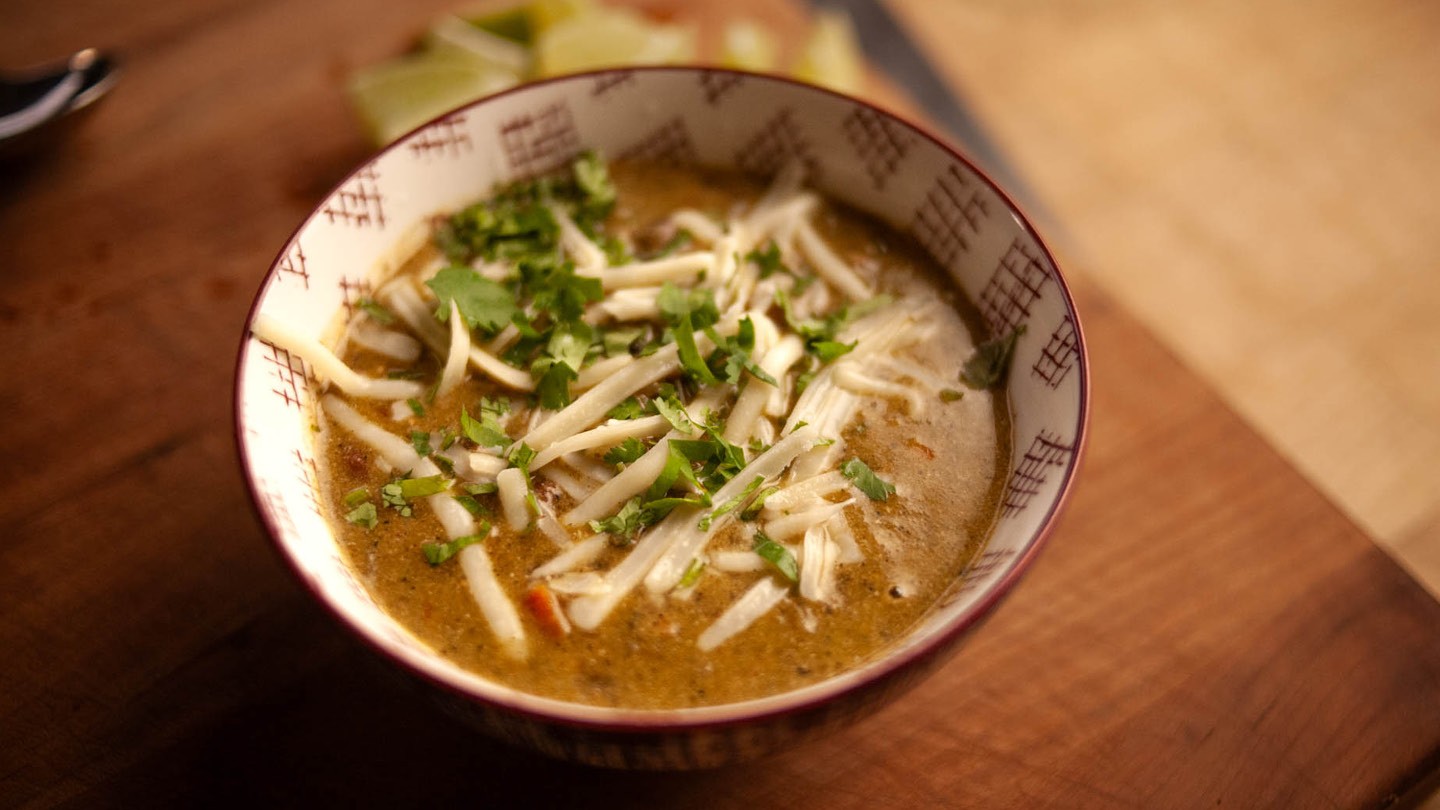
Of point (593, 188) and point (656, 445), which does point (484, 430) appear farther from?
point (593, 188)

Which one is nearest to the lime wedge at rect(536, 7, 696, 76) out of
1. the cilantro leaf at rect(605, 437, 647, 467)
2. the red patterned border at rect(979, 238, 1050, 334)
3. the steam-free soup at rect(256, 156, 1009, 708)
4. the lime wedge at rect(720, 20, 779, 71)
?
the lime wedge at rect(720, 20, 779, 71)

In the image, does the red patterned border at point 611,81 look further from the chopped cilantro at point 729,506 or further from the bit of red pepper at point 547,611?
the bit of red pepper at point 547,611

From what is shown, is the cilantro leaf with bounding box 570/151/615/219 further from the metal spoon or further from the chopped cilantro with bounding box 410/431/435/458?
the metal spoon

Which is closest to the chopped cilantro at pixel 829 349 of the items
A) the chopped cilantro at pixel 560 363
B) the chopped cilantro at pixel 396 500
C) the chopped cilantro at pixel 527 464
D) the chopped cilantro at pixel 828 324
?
the chopped cilantro at pixel 828 324

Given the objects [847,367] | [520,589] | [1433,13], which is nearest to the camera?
[520,589]

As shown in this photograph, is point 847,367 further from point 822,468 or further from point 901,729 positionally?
point 901,729

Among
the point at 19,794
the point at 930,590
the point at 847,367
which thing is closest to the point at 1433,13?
the point at 847,367

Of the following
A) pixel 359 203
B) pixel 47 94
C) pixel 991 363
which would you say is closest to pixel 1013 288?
pixel 991 363
